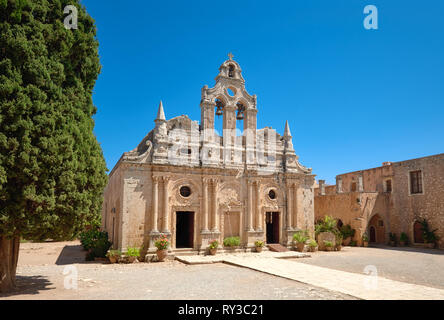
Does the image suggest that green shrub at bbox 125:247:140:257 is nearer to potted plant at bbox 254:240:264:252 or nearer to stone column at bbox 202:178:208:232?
stone column at bbox 202:178:208:232

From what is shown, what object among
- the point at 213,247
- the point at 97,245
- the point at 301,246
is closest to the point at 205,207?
the point at 213,247

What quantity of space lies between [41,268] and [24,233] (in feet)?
23.6

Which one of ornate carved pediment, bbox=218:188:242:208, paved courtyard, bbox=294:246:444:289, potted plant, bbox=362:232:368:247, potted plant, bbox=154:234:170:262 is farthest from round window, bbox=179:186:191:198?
potted plant, bbox=362:232:368:247

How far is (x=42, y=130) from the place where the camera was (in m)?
8.95

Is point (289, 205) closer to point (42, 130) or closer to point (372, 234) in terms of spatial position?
point (372, 234)

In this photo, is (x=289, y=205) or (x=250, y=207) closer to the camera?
(x=250, y=207)

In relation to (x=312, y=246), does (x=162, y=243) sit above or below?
above

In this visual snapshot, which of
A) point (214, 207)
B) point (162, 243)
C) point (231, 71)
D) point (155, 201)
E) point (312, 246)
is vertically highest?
point (231, 71)

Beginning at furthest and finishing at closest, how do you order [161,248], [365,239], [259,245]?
[365,239] < [259,245] < [161,248]

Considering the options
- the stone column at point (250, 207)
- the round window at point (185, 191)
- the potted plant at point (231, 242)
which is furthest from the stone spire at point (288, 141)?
the round window at point (185, 191)

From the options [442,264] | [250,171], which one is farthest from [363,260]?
[250,171]

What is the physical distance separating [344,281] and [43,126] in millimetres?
10897

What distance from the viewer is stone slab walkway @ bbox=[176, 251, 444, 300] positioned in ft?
29.7

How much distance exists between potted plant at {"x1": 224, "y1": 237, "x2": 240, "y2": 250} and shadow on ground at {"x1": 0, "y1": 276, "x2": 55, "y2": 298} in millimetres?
10131
